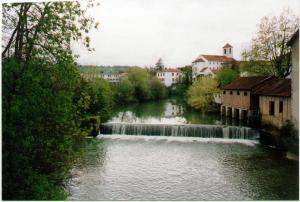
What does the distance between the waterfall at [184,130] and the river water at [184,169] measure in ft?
0.09

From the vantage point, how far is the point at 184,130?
11352mm

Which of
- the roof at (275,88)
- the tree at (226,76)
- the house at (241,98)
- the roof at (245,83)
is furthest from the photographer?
the tree at (226,76)

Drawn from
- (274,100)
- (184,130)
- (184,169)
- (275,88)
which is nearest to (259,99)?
(275,88)

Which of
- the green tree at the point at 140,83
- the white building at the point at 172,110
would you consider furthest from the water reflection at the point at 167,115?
the green tree at the point at 140,83

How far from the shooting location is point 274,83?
11.8 m

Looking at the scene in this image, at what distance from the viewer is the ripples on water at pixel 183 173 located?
6.20 m

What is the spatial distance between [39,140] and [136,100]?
17173 mm

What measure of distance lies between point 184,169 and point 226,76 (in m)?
7.02

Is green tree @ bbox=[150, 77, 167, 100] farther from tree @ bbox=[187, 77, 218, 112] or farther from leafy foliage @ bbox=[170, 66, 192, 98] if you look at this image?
tree @ bbox=[187, 77, 218, 112]

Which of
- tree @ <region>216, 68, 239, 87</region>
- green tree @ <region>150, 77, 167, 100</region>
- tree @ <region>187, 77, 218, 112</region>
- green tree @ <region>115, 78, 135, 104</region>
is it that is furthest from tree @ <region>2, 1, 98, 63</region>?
green tree @ <region>150, 77, 167, 100</region>

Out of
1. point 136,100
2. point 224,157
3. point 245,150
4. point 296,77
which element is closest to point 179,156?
point 224,157

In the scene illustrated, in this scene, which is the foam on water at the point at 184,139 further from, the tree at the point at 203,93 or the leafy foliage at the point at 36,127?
the leafy foliage at the point at 36,127

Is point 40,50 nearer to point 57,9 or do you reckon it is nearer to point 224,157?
point 57,9

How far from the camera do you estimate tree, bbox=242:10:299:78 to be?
11.4 metres
